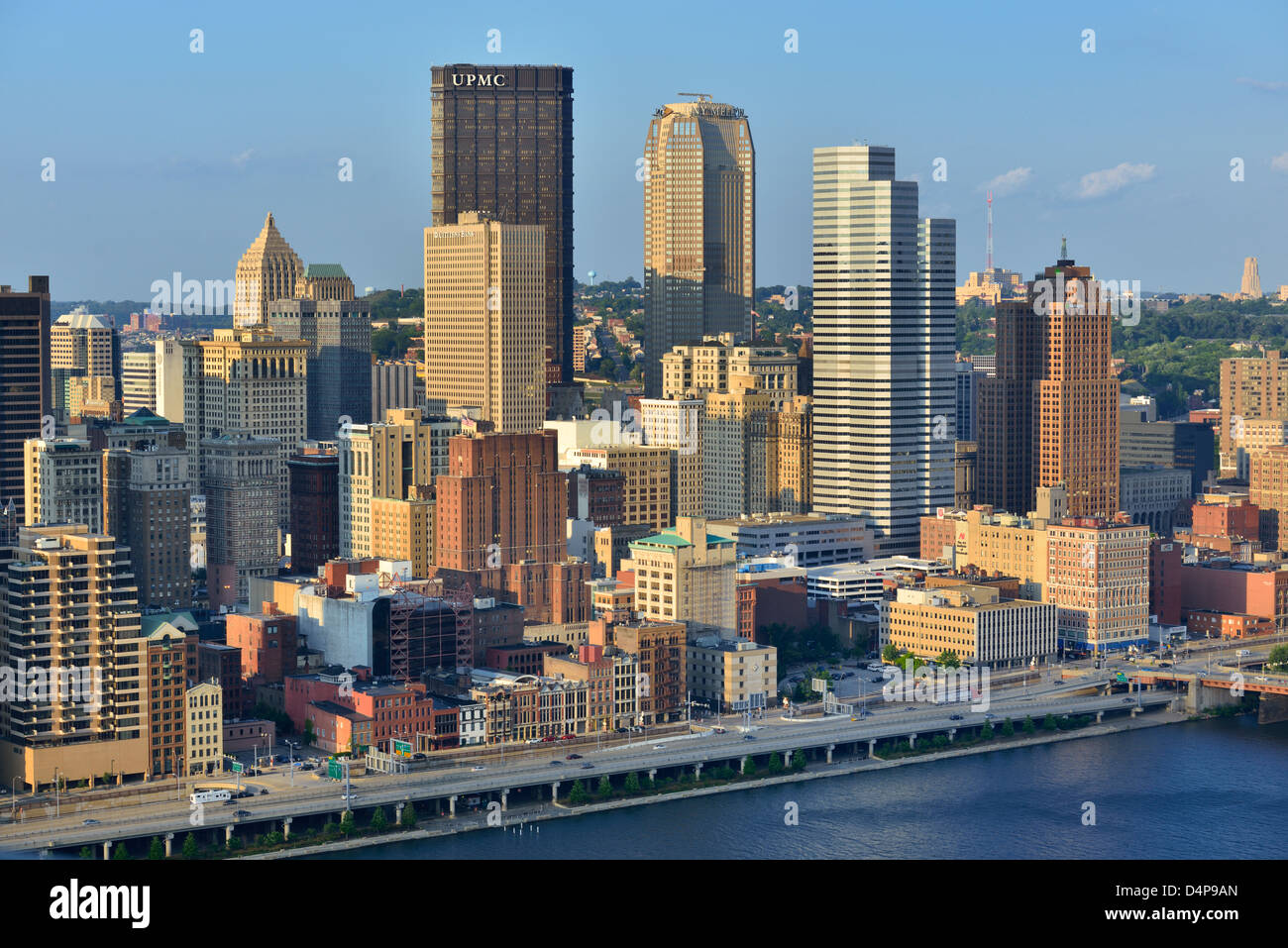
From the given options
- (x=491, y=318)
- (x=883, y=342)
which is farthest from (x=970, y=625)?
(x=491, y=318)

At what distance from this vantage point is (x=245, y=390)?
83.4 meters

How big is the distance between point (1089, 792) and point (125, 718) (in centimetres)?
2209

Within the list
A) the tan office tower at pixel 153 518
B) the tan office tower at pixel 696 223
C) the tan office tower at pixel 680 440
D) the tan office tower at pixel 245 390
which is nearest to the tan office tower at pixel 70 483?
the tan office tower at pixel 153 518

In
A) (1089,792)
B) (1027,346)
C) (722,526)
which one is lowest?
(1089,792)

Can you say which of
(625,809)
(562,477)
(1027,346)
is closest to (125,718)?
(625,809)

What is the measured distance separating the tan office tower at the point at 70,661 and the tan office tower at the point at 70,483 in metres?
17.7

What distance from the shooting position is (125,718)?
43719 millimetres

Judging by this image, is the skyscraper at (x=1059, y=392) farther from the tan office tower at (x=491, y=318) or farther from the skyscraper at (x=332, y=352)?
the skyscraper at (x=332, y=352)

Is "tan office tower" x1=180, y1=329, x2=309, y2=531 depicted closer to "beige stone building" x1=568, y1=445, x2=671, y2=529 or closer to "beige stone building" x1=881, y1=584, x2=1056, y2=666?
"beige stone building" x1=568, y1=445, x2=671, y2=529

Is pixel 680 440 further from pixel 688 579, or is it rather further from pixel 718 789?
pixel 718 789

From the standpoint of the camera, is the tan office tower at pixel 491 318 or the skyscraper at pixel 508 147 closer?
the tan office tower at pixel 491 318

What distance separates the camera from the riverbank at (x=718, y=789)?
41.0 meters

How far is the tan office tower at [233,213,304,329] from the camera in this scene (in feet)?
349
